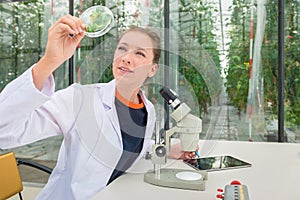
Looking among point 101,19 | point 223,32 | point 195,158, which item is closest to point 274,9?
point 223,32

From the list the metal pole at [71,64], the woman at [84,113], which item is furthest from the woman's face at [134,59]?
the metal pole at [71,64]

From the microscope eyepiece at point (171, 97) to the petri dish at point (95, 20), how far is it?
0.91 feet

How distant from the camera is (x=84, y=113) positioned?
96 cm

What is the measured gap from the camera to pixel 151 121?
107 cm

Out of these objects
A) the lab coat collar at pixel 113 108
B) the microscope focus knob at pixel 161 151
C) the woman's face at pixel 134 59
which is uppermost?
the woman's face at pixel 134 59

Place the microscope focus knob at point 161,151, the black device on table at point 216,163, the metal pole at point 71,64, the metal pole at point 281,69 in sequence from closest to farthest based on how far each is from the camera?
the microscope focus knob at point 161,151
the black device on table at point 216,163
the metal pole at point 281,69
the metal pole at point 71,64

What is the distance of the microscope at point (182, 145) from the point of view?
0.92 m

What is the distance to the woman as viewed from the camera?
890 mm

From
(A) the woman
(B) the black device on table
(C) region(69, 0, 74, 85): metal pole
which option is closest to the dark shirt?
(A) the woman

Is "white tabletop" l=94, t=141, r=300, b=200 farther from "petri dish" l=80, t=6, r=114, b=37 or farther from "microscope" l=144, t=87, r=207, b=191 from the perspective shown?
"petri dish" l=80, t=6, r=114, b=37

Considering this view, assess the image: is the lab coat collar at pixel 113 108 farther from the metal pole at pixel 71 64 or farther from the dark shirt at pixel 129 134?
the metal pole at pixel 71 64

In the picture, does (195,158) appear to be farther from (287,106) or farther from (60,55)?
(287,106)

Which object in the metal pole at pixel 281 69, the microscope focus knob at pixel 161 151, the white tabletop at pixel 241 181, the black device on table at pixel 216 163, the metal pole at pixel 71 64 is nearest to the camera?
the white tabletop at pixel 241 181

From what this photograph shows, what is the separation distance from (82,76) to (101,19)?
22 cm
